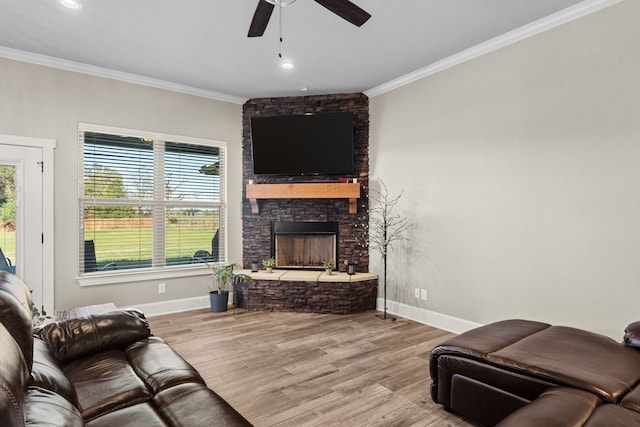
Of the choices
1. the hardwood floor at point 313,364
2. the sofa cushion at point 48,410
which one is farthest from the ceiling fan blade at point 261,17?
the hardwood floor at point 313,364

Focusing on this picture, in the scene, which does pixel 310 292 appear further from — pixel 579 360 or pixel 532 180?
pixel 579 360

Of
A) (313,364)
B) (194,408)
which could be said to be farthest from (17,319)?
(313,364)

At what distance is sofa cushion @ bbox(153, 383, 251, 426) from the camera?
53.6 inches

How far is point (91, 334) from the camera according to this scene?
7.09 feet

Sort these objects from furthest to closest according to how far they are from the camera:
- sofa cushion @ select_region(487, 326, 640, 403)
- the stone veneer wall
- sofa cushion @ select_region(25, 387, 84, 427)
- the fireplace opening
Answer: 1. the fireplace opening
2. the stone veneer wall
3. sofa cushion @ select_region(487, 326, 640, 403)
4. sofa cushion @ select_region(25, 387, 84, 427)

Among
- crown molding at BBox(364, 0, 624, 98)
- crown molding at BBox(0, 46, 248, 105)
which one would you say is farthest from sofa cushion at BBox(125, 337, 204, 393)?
crown molding at BBox(364, 0, 624, 98)

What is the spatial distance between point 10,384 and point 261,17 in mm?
2387

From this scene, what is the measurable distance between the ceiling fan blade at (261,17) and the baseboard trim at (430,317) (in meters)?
3.41

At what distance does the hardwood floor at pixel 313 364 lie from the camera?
7.79 feet

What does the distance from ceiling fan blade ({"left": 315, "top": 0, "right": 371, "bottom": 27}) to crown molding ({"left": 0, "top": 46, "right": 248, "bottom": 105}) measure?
308 cm

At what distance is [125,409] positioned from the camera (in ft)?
5.02

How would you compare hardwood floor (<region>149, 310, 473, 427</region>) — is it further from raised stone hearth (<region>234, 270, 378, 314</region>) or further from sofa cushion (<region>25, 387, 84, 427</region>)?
sofa cushion (<region>25, 387, 84, 427</region>)

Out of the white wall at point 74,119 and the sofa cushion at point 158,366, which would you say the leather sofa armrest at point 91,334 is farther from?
the white wall at point 74,119

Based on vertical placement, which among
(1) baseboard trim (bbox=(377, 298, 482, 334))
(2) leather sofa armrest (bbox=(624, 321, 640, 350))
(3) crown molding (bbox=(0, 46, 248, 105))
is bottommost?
(1) baseboard trim (bbox=(377, 298, 482, 334))
